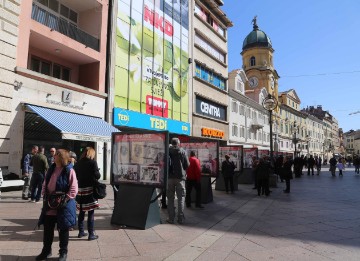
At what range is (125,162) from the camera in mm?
7527

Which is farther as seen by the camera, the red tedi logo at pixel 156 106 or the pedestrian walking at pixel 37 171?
the red tedi logo at pixel 156 106

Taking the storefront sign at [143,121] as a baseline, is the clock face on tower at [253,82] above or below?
above

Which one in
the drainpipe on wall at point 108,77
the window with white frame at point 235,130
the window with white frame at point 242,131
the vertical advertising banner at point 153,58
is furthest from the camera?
the window with white frame at point 242,131

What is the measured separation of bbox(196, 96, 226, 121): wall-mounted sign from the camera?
3111 cm

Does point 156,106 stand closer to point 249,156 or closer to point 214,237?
point 249,156

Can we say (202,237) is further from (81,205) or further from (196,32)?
(196,32)

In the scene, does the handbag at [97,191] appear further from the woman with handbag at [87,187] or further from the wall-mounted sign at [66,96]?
the wall-mounted sign at [66,96]

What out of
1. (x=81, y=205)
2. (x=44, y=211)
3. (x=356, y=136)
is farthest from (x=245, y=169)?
(x=356, y=136)

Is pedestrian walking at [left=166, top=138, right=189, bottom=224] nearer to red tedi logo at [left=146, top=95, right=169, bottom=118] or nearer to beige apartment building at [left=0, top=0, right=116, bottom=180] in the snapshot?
beige apartment building at [left=0, top=0, right=116, bottom=180]

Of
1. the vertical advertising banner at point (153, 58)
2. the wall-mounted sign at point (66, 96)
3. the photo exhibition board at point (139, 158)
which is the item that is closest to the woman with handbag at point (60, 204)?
the photo exhibition board at point (139, 158)

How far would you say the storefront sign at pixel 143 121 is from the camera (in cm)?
1952

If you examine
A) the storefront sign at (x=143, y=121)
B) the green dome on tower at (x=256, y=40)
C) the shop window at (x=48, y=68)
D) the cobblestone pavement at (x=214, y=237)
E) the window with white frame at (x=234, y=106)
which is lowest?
the cobblestone pavement at (x=214, y=237)

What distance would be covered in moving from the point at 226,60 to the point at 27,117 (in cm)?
2897

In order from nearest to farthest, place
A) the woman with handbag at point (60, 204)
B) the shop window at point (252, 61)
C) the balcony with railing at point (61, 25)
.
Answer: the woman with handbag at point (60, 204) < the balcony with railing at point (61, 25) < the shop window at point (252, 61)
